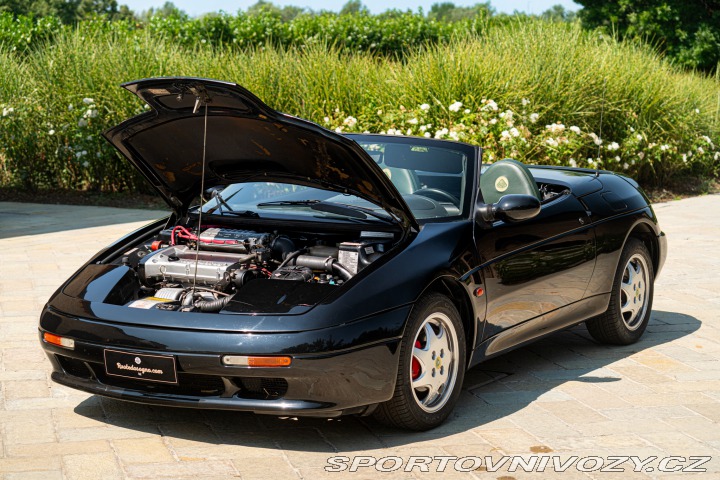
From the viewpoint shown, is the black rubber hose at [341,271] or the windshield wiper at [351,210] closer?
the black rubber hose at [341,271]

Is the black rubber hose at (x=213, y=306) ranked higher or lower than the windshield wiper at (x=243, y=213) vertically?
lower

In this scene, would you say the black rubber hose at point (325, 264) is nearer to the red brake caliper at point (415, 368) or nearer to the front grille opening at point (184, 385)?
the red brake caliper at point (415, 368)

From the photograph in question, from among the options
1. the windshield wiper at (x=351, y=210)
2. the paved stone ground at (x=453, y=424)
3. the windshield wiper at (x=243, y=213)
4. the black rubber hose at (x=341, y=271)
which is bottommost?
the paved stone ground at (x=453, y=424)

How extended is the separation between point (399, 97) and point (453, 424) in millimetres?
9740

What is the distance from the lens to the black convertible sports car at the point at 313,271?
14.3 ft

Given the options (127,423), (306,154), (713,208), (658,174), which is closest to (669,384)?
(306,154)

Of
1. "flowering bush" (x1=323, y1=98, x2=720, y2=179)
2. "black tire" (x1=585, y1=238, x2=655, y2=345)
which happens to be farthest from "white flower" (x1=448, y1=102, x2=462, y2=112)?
"black tire" (x1=585, y1=238, x2=655, y2=345)

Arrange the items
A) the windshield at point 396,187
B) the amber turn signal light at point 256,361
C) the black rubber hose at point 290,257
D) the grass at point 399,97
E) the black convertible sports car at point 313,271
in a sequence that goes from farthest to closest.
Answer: the grass at point 399,97 < the windshield at point 396,187 < the black rubber hose at point 290,257 < the black convertible sports car at point 313,271 < the amber turn signal light at point 256,361

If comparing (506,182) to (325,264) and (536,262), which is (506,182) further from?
(325,264)

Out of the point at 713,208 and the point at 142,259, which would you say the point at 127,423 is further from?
the point at 713,208

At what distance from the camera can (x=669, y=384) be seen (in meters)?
5.73

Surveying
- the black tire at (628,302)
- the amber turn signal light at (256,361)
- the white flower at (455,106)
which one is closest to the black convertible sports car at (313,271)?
the amber turn signal light at (256,361)

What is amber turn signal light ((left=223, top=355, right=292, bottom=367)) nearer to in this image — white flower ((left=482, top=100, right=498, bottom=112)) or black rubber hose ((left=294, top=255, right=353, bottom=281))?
black rubber hose ((left=294, top=255, right=353, bottom=281))

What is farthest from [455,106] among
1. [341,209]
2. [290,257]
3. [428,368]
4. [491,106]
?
[428,368]
